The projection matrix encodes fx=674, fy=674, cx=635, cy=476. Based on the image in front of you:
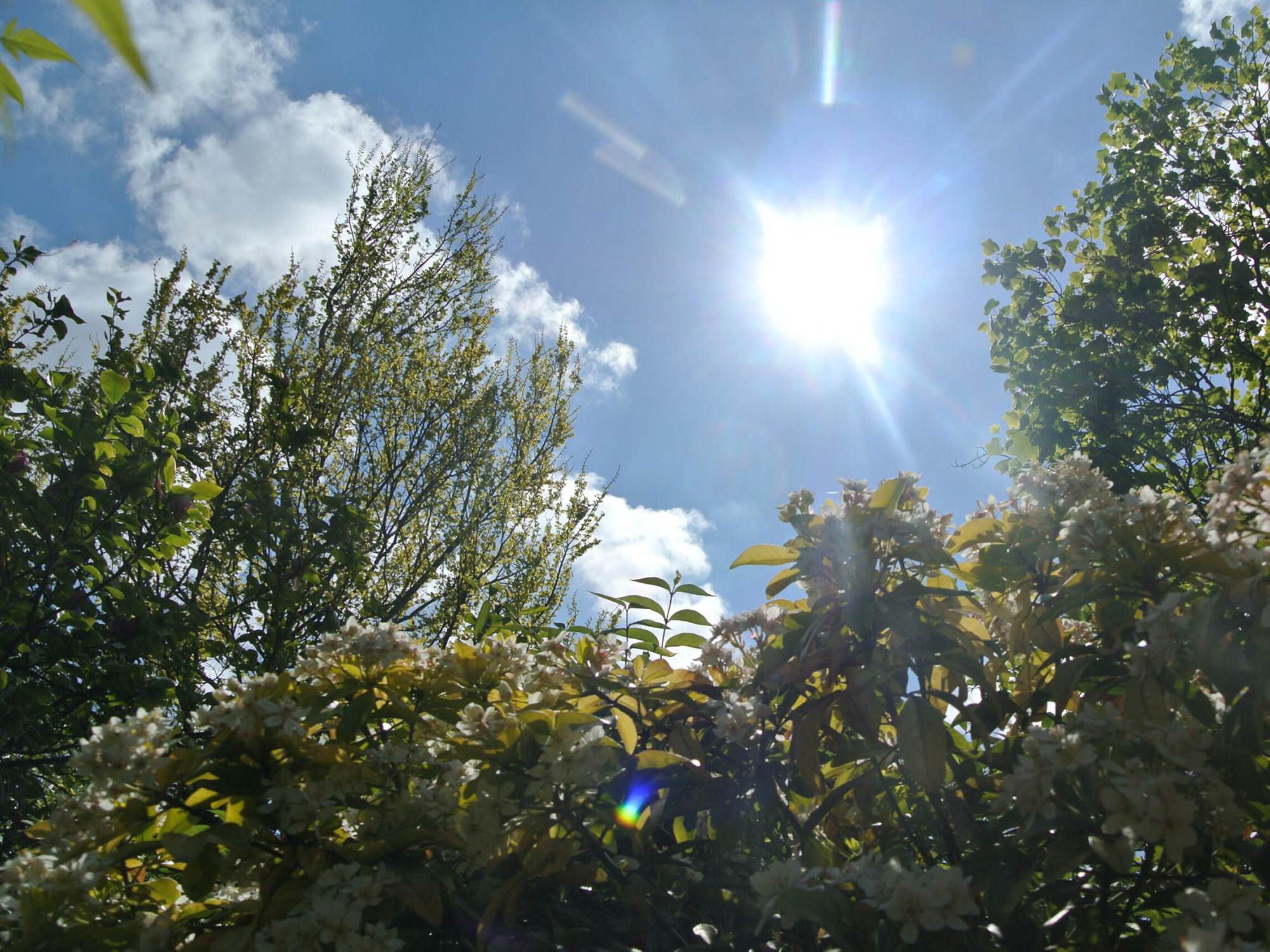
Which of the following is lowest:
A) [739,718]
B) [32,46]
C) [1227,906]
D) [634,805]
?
[1227,906]

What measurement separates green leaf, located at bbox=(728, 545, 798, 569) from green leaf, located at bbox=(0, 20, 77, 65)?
4.42 feet

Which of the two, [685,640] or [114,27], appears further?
[685,640]

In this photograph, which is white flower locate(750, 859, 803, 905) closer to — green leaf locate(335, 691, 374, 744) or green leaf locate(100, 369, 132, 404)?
green leaf locate(335, 691, 374, 744)

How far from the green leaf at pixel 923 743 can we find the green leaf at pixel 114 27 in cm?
133

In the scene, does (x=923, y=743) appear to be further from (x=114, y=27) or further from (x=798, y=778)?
(x=114, y=27)

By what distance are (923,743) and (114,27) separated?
1.36 m

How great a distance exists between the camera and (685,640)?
1896mm

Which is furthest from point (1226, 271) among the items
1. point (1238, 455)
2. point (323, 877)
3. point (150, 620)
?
point (150, 620)

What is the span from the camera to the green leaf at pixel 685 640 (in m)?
1.88

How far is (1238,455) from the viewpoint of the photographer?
1.15 metres

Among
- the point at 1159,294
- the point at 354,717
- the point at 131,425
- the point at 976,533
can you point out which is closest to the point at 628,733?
the point at 354,717

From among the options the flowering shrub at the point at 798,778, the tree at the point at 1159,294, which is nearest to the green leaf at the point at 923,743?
the flowering shrub at the point at 798,778

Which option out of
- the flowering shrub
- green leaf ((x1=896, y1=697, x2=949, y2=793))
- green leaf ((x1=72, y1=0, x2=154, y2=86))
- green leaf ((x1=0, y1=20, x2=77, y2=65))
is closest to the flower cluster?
the flowering shrub

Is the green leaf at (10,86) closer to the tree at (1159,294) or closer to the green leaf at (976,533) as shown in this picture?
the green leaf at (976,533)
